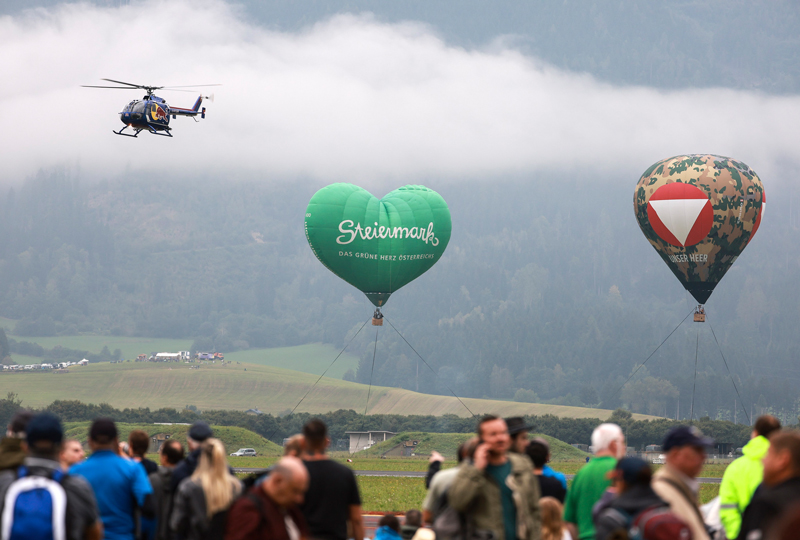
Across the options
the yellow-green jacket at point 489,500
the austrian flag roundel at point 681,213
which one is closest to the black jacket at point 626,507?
the yellow-green jacket at point 489,500

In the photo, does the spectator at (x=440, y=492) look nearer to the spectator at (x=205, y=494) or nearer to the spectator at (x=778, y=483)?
the spectator at (x=205, y=494)

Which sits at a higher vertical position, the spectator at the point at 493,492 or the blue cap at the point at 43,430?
the blue cap at the point at 43,430

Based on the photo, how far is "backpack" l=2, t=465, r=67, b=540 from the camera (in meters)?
→ 8.95

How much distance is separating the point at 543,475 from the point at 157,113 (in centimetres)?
5263

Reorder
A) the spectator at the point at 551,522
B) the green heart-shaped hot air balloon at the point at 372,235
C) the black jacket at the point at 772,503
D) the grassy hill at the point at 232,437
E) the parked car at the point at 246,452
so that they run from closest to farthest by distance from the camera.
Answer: the black jacket at the point at 772,503
the spectator at the point at 551,522
the green heart-shaped hot air balloon at the point at 372,235
the parked car at the point at 246,452
the grassy hill at the point at 232,437

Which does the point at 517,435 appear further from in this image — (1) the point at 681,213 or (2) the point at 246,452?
(2) the point at 246,452

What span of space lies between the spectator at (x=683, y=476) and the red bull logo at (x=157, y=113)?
5556cm

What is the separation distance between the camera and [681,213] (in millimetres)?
Answer: 57438

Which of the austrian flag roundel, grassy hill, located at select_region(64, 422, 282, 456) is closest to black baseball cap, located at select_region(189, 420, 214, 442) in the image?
the austrian flag roundel

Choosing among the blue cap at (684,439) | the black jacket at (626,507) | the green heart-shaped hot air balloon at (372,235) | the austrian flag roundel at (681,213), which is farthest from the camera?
the green heart-shaped hot air balloon at (372,235)

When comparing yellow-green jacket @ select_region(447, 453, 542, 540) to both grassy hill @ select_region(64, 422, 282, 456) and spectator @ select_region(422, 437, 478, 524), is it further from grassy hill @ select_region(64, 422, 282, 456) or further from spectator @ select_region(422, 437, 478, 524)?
grassy hill @ select_region(64, 422, 282, 456)

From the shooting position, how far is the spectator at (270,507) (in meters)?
8.66

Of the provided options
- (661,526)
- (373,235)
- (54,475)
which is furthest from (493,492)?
(373,235)

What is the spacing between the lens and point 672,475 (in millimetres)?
8969
